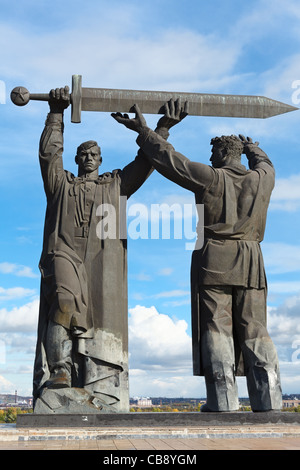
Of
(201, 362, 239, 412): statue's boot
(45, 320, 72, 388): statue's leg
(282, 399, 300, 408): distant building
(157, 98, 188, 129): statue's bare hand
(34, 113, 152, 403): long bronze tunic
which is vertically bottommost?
(282, 399, 300, 408): distant building

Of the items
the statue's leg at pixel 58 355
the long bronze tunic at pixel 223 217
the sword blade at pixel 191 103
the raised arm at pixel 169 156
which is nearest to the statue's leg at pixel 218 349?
the long bronze tunic at pixel 223 217

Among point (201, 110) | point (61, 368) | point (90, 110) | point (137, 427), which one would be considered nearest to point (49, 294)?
point (61, 368)

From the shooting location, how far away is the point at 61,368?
368 inches

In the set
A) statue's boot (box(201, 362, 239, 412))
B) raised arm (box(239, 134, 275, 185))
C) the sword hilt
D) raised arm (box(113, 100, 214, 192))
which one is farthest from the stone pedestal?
the sword hilt

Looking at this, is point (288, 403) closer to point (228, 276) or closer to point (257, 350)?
point (257, 350)

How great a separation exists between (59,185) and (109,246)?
136cm

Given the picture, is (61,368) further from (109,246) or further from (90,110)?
(90,110)

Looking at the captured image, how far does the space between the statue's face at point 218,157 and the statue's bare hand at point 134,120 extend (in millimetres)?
1253

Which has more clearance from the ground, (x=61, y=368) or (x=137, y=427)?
(x=61, y=368)

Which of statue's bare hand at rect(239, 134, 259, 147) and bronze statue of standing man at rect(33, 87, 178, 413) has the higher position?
statue's bare hand at rect(239, 134, 259, 147)

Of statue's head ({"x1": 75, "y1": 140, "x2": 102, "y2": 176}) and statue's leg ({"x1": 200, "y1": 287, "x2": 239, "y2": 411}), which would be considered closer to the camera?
statue's leg ({"x1": 200, "y1": 287, "x2": 239, "y2": 411})

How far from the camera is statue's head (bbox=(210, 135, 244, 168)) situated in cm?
1036

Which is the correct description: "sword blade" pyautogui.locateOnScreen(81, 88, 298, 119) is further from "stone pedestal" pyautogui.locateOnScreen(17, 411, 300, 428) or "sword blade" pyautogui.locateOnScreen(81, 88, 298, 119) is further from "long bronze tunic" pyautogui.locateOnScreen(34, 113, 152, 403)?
"stone pedestal" pyautogui.locateOnScreen(17, 411, 300, 428)

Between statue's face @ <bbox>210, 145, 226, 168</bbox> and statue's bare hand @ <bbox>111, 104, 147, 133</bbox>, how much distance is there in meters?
1.25
